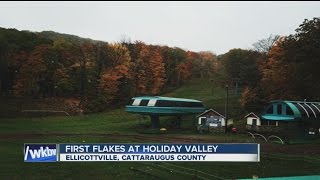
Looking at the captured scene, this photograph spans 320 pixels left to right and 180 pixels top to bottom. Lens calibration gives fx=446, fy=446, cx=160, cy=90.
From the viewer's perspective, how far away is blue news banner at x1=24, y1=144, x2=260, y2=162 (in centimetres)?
2509

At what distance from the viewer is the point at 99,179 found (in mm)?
28438

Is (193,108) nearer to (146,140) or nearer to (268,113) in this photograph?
(268,113)

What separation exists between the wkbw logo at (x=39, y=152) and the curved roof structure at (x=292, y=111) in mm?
36884

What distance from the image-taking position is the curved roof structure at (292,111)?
54.8 metres

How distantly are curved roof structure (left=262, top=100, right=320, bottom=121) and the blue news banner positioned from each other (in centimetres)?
3072

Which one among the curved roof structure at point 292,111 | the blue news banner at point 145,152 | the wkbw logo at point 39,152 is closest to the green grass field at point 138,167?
the blue news banner at point 145,152

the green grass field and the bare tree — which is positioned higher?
the bare tree

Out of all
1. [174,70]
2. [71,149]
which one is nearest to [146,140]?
[71,149]

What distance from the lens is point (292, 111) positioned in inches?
2160

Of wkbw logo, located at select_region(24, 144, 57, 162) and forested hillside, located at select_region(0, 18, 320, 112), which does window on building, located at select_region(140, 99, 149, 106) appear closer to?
forested hillside, located at select_region(0, 18, 320, 112)

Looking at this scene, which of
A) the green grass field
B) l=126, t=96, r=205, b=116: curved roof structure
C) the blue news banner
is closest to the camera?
the blue news banner

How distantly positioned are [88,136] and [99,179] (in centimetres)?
2335

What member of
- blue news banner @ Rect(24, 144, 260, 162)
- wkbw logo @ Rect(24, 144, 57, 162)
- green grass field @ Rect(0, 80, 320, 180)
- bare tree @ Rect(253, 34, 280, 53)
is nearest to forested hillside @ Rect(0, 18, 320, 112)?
bare tree @ Rect(253, 34, 280, 53)

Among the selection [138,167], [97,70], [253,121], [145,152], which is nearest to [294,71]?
[253,121]
